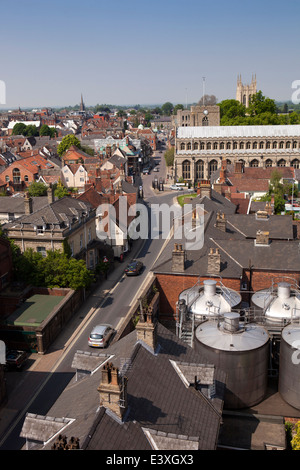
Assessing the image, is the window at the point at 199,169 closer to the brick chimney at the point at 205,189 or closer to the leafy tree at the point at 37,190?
the leafy tree at the point at 37,190

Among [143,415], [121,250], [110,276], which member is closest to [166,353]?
[143,415]

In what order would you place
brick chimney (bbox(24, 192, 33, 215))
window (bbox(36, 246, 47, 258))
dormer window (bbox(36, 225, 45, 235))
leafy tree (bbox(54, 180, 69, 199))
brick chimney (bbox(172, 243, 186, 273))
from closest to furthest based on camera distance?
brick chimney (bbox(172, 243, 186, 273)) < dormer window (bbox(36, 225, 45, 235)) < window (bbox(36, 246, 47, 258)) < brick chimney (bbox(24, 192, 33, 215)) < leafy tree (bbox(54, 180, 69, 199))

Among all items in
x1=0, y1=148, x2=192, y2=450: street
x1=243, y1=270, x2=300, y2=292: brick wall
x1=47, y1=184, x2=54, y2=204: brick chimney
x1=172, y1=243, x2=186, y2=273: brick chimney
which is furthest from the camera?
x1=47, y1=184, x2=54, y2=204: brick chimney

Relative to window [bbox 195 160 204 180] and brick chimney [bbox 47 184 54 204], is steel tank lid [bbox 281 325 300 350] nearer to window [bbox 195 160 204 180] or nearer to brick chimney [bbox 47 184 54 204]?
brick chimney [bbox 47 184 54 204]

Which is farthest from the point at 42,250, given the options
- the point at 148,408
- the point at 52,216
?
the point at 148,408

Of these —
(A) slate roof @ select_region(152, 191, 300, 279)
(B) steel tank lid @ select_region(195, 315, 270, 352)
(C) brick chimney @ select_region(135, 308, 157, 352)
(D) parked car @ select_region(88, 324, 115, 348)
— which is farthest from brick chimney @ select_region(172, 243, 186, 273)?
(C) brick chimney @ select_region(135, 308, 157, 352)

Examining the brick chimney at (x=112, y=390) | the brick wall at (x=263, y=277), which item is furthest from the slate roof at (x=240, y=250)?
the brick chimney at (x=112, y=390)
